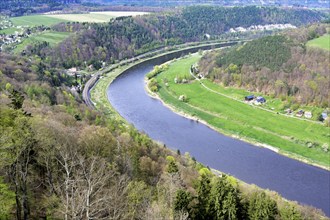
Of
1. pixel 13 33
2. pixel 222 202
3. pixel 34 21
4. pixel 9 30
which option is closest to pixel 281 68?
pixel 222 202

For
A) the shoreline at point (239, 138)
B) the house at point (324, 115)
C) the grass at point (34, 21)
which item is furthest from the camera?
the grass at point (34, 21)

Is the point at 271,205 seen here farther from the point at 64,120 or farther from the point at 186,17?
the point at 186,17

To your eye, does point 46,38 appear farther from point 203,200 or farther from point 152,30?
point 203,200

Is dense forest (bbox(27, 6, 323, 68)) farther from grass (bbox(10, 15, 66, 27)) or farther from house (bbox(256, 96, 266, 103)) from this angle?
house (bbox(256, 96, 266, 103))

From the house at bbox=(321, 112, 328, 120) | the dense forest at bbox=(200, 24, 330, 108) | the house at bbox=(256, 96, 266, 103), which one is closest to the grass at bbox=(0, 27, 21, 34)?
the dense forest at bbox=(200, 24, 330, 108)

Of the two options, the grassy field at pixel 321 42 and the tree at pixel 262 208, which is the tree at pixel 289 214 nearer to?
the tree at pixel 262 208

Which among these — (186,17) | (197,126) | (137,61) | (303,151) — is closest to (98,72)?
(137,61)

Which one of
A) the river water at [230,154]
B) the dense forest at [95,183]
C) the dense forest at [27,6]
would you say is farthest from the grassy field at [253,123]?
the dense forest at [27,6]
